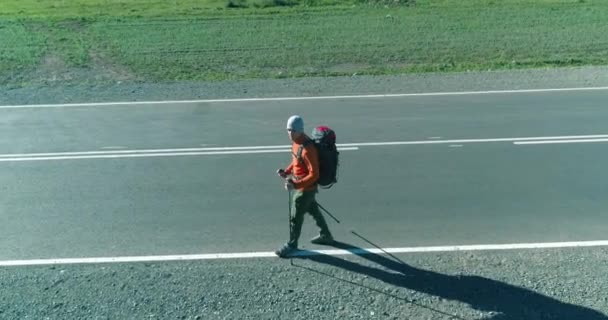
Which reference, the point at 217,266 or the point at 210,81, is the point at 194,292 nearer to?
the point at 217,266

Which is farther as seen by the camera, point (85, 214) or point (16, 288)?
point (85, 214)

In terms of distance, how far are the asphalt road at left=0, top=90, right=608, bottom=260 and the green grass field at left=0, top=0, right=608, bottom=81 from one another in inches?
186

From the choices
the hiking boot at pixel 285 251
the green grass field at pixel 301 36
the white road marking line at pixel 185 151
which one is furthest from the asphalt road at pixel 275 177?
the green grass field at pixel 301 36

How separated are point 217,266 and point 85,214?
2.48 m

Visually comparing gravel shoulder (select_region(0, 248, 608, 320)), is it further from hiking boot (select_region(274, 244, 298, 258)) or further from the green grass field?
the green grass field

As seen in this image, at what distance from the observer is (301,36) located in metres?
25.4

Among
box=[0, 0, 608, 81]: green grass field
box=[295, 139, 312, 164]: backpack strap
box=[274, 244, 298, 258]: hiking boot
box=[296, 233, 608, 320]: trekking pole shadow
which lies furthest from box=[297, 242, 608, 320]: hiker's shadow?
box=[0, 0, 608, 81]: green grass field

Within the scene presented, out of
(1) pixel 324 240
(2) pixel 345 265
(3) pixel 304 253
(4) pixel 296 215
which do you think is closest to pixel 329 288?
(2) pixel 345 265

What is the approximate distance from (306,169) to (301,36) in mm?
18027

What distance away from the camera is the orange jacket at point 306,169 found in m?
7.72

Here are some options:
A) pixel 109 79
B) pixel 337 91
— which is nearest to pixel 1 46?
pixel 109 79

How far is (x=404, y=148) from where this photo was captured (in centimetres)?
1209

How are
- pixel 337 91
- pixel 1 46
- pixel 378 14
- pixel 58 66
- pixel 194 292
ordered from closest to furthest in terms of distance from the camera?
pixel 194 292 → pixel 337 91 → pixel 58 66 → pixel 1 46 → pixel 378 14

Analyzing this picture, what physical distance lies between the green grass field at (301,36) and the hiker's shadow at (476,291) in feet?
37.5
